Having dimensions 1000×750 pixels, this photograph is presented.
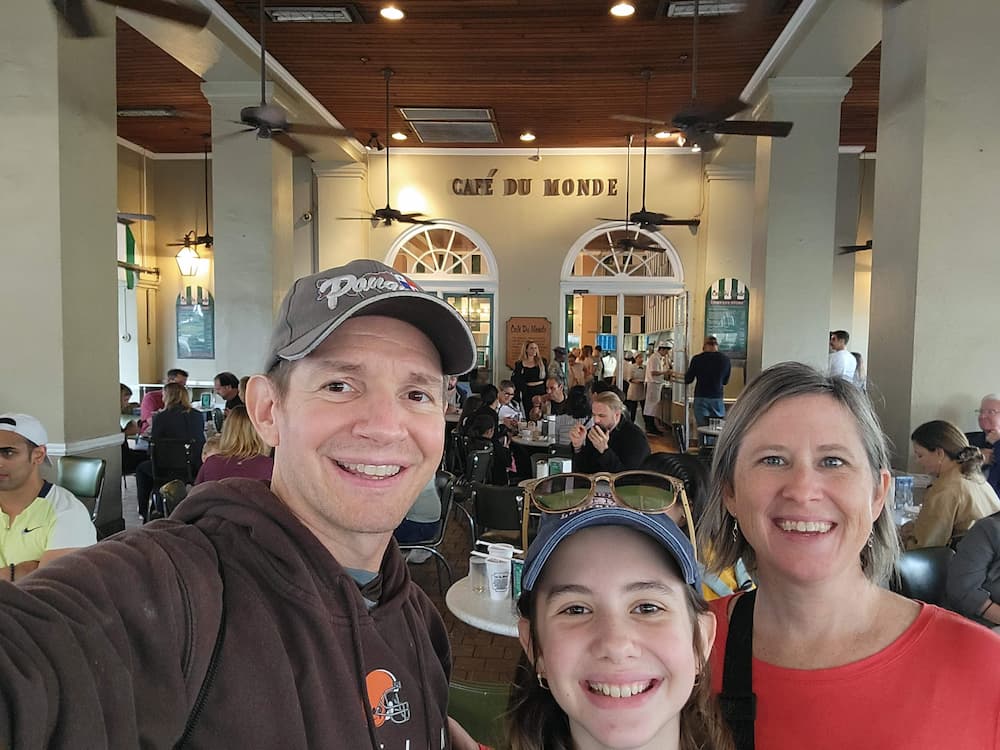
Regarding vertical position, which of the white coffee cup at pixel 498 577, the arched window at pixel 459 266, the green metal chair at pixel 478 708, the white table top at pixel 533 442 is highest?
the arched window at pixel 459 266

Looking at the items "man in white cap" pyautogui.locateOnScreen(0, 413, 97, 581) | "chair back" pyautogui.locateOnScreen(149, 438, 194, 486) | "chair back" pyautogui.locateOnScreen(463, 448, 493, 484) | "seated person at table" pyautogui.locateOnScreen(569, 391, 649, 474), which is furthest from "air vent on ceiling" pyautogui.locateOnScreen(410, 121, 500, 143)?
"man in white cap" pyautogui.locateOnScreen(0, 413, 97, 581)

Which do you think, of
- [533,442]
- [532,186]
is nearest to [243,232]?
[533,442]

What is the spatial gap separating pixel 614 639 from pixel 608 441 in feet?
12.2

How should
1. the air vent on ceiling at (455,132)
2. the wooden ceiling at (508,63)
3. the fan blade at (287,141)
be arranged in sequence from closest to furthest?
the wooden ceiling at (508,63)
the fan blade at (287,141)
the air vent on ceiling at (455,132)

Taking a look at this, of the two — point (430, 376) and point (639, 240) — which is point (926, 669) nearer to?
point (430, 376)

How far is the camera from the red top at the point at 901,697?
931 millimetres

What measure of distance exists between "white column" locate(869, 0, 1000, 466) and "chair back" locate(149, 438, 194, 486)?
5.42 m

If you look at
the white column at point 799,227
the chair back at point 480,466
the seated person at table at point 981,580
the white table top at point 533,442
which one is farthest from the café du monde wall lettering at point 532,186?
the seated person at table at point 981,580

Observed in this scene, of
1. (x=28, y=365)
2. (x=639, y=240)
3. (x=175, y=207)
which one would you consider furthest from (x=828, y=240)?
(x=175, y=207)

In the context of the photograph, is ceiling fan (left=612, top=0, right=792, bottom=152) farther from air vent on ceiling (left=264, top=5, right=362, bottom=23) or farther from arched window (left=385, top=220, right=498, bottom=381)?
arched window (left=385, top=220, right=498, bottom=381)

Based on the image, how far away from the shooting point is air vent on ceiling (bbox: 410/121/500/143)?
31.7 ft

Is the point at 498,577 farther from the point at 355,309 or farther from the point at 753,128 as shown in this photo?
the point at 753,128

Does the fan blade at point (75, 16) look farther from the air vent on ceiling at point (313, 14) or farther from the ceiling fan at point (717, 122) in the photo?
the ceiling fan at point (717, 122)

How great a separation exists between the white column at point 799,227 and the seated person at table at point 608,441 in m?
3.12
